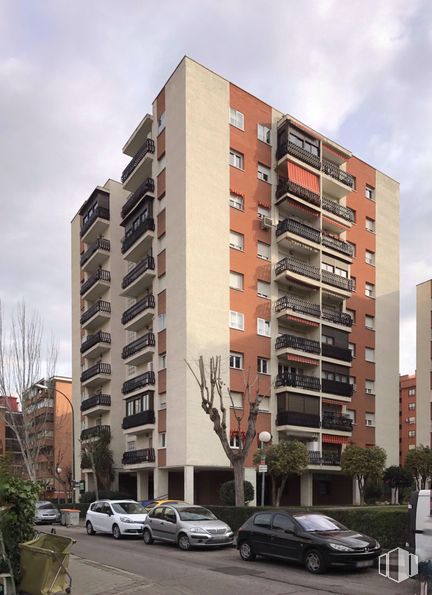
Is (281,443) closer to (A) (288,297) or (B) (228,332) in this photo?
(B) (228,332)

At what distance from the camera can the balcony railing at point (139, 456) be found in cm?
3700

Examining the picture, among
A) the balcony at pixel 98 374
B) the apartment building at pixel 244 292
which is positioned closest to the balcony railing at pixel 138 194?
the apartment building at pixel 244 292

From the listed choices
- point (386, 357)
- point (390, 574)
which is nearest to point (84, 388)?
point (386, 357)

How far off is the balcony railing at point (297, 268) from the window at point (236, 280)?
280 centimetres

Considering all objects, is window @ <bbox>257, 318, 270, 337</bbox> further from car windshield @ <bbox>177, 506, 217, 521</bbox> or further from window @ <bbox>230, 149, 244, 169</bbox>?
car windshield @ <bbox>177, 506, 217, 521</bbox>

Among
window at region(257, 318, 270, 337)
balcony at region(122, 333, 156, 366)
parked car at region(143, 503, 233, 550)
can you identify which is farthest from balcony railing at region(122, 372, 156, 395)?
parked car at region(143, 503, 233, 550)

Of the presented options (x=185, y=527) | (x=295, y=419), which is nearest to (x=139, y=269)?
(x=295, y=419)

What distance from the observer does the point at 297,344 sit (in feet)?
127

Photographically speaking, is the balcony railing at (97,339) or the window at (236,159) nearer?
the window at (236,159)

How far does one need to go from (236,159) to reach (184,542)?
81.0ft

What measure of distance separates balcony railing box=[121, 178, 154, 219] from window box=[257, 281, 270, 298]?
29.4 feet

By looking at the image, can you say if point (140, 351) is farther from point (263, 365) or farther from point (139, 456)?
point (263, 365)

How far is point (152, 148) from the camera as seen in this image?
1598 inches

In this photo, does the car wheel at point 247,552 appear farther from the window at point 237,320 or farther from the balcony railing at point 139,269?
the balcony railing at point 139,269
